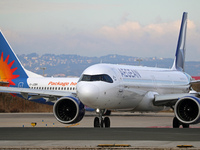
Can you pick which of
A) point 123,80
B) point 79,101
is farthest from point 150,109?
point 79,101

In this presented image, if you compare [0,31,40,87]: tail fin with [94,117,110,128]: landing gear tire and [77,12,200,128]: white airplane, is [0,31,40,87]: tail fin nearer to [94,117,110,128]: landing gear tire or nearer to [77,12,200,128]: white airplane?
[77,12,200,128]: white airplane

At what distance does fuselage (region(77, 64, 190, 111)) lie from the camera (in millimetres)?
26250

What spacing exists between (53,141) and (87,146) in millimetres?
1947

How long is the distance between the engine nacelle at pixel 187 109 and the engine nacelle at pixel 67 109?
4860mm

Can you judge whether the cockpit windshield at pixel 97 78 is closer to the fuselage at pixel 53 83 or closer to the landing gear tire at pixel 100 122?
the landing gear tire at pixel 100 122

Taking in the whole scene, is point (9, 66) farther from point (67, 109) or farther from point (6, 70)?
point (67, 109)

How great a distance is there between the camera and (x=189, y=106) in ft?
87.9

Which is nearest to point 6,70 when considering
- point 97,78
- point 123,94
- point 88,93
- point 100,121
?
point 123,94

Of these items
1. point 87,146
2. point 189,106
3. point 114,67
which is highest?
point 114,67

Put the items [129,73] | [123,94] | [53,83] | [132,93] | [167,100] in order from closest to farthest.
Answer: [123,94] < [132,93] < [167,100] < [129,73] < [53,83]

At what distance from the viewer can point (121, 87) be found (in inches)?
1129

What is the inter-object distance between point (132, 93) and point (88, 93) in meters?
5.07

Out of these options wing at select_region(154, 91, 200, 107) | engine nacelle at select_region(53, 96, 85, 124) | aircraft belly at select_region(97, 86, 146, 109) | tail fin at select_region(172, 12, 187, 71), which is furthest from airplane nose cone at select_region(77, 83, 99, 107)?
tail fin at select_region(172, 12, 187, 71)

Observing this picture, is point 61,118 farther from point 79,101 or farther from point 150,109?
point 150,109
